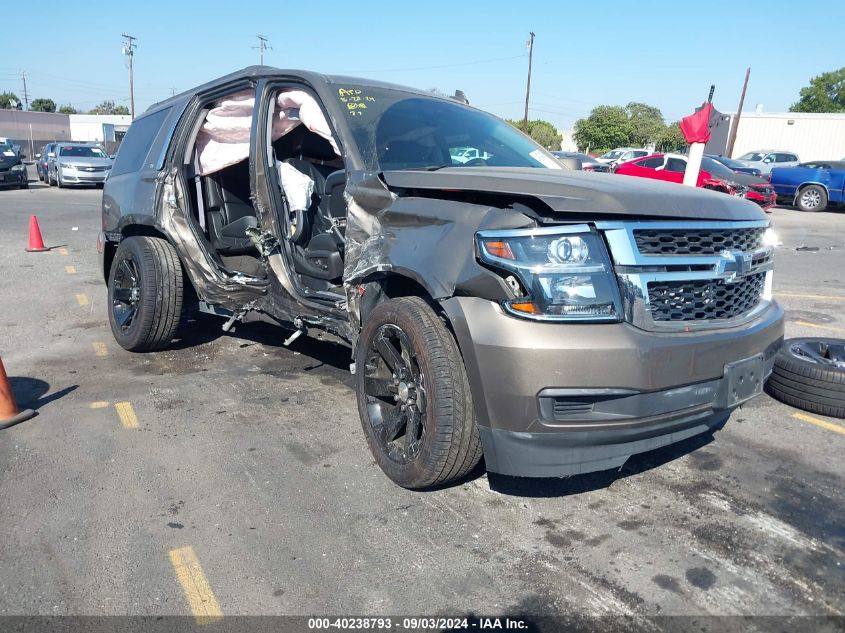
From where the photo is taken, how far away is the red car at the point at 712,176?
17.7m

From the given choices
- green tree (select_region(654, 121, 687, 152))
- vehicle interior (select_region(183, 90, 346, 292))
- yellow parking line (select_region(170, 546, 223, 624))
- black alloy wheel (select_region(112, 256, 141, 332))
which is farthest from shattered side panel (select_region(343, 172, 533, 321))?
green tree (select_region(654, 121, 687, 152))

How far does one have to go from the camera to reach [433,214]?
2947 mm

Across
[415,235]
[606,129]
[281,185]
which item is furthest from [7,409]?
[606,129]

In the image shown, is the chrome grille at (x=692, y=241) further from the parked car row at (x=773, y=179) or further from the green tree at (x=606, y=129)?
the green tree at (x=606, y=129)

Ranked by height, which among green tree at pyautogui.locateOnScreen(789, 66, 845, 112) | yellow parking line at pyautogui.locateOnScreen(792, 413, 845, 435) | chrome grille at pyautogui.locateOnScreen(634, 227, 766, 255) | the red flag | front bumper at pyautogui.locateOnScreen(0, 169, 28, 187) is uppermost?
green tree at pyautogui.locateOnScreen(789, 66, 845, 112)

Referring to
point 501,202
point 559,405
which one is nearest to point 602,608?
point 559,405

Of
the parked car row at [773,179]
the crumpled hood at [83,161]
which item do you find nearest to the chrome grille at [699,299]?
the parked car row at [773,179]

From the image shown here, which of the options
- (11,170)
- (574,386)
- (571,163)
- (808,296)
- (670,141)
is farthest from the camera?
(670,141)

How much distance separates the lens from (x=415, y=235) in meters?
3.02

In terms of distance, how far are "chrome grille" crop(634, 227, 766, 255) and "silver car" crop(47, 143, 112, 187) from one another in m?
24.5

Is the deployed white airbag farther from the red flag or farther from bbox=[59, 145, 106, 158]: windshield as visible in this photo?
bbox=[59, 145, 106, 158]: windshield

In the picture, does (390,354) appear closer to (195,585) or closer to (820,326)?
(195,585)

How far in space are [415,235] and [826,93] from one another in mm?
94378

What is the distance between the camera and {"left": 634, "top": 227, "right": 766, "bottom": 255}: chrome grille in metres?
2.65
